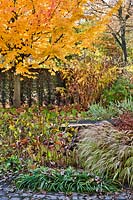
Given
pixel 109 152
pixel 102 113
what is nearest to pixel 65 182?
pixel 109 152

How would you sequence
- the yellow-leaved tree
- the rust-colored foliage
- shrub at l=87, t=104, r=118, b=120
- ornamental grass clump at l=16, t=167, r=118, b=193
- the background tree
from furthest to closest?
the background tree < the yellow-leaved tree < shrub at l=87, t=104, r=118, b=120 < the rust-colored foliage < ornamental grass clump at l=16, t=167, r=118, b=193

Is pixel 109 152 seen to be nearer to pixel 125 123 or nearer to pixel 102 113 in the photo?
pixel 125 123

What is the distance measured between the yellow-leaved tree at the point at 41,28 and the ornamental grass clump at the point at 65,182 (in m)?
4.31

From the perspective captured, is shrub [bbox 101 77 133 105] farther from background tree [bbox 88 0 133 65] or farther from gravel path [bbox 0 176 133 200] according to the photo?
background tree [bbox 88 0 133 65]

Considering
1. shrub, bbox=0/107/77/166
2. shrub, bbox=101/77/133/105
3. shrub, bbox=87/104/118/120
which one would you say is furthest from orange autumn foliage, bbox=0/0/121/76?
shrub, bbox=0/107/77/166

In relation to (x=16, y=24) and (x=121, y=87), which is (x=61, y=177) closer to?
(x=16, y=24)

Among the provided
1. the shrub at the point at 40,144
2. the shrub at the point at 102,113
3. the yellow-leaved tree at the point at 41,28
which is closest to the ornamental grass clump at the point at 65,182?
the shrub at the point at 40,144

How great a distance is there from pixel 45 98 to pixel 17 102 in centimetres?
126

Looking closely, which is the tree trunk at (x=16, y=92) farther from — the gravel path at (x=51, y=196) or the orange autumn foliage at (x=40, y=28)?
the gravel path at (x=51, y=196)

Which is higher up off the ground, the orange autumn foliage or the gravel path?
the orange autumn foliage

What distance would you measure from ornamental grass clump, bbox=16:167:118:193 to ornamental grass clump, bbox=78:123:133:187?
0.15 m

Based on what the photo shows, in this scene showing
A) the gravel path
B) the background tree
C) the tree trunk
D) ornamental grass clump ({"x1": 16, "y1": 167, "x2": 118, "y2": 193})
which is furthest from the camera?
the background tree

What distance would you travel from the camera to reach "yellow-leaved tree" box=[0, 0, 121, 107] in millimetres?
7594

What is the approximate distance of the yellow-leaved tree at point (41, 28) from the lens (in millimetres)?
7594
